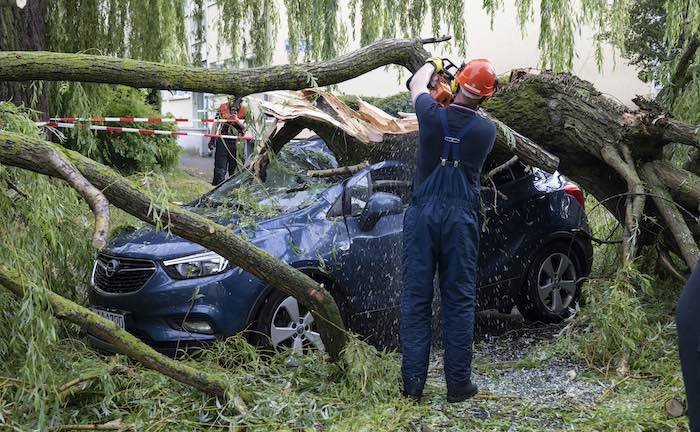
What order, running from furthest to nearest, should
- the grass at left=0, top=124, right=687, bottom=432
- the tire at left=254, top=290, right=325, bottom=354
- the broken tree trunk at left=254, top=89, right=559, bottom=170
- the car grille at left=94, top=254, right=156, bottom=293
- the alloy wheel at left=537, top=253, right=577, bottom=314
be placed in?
the alloy wheel at left=537, top=253, right=577, bottom=314 → the broken tree trunk at left=254, top=89, right=559, bottom=170 → the car grille at left=94, top=254, right=156, bottom=293 → the tire at left=254, top=290, right=325, bottom=354 → the grass at left=0, top=124, right=687, bottom=432

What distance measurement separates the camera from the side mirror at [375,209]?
6.03 meters

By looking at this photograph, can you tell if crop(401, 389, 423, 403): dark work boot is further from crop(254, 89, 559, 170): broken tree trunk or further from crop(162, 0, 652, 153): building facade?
crop(162, 0, 652, 153): building facade

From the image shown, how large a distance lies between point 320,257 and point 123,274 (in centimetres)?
142

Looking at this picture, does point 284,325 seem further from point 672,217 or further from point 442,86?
point 672,217

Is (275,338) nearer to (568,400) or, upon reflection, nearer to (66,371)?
(66,371)

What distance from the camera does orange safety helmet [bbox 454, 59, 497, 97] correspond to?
4.76m

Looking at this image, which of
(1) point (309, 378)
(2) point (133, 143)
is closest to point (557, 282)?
(1) point (309, 378)

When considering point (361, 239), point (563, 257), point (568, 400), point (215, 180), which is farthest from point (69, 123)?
point (568, 400)

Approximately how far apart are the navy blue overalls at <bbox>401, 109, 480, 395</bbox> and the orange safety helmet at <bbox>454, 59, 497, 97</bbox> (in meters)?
0.18

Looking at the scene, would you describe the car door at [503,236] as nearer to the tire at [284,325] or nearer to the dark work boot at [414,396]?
the tire at [284,325]

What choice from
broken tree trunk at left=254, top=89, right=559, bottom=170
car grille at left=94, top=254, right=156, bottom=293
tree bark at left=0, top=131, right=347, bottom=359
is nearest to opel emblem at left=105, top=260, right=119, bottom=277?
car grille at left=94, top=254, right=156, bottom=293

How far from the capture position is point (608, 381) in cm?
519

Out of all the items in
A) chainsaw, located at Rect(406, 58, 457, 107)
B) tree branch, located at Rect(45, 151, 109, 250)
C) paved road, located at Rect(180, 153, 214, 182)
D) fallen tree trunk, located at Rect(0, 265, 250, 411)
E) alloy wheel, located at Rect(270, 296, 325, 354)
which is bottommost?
paved road, located at Rect(180, 153, 214, 182)

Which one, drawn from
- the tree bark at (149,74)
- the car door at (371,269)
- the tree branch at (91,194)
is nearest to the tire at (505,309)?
the car door at (371,269)
